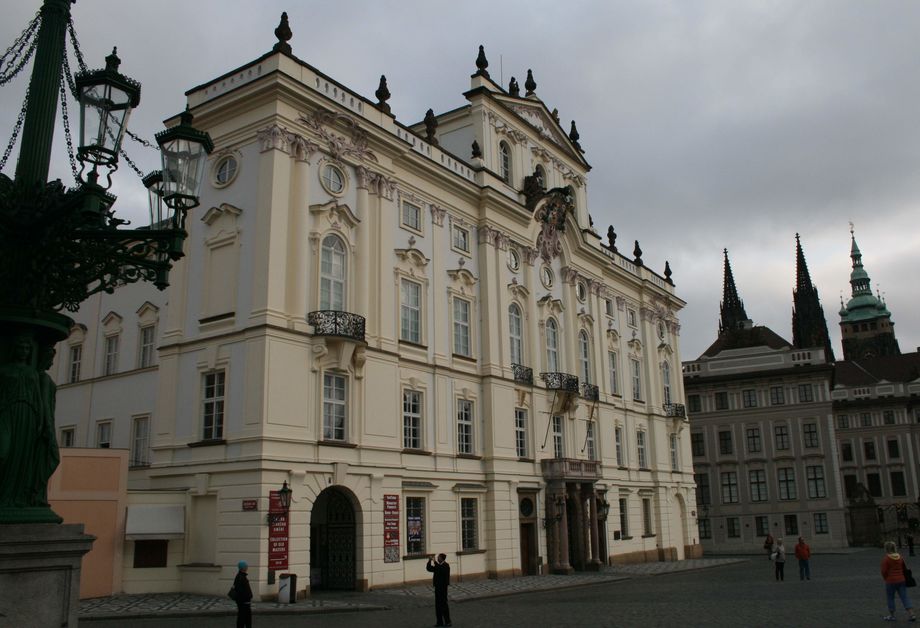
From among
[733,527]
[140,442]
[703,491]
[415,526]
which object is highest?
[140,442]

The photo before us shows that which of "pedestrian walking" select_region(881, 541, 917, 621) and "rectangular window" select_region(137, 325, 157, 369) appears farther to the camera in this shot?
"rectangular window" select_region(137, 325, 157, 369)

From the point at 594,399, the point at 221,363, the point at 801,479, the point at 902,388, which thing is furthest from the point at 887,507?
the point at 221,363

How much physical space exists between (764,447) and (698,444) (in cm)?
573

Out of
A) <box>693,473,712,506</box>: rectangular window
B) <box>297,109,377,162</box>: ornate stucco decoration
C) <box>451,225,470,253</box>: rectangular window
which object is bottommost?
<box>693,473,712,506</box>: rectangular window

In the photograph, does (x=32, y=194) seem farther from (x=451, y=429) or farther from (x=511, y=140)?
(x=511, y=140)

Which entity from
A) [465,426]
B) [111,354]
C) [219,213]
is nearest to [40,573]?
[219,213]

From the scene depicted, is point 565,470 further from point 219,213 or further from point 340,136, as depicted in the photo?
point 219,213

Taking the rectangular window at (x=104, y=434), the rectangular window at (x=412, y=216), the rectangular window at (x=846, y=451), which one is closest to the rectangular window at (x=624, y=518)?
the rectangular window at (x=412, y=216)

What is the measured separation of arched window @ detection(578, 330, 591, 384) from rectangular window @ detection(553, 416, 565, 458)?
4.39 m

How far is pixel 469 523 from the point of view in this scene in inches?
1346

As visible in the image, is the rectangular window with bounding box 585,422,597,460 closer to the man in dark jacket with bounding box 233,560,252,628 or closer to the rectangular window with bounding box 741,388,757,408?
the man in dark jacket with bounding box 233,560,252,628

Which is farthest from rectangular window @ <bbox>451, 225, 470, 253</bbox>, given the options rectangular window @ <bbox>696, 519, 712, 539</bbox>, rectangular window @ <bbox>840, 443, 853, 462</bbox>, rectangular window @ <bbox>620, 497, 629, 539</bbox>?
rectangular window @ <bbox>840, 443, 853, 462</bbox>

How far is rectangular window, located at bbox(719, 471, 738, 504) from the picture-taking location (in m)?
71.8

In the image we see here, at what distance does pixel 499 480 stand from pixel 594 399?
11.0 m
